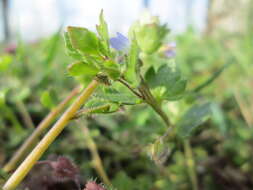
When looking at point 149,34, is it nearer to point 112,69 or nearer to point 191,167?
point 112,69

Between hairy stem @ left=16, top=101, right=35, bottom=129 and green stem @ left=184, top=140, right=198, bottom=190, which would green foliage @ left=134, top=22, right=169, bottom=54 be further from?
hairy stem @ left=16, top=101, right=35, bottom=129

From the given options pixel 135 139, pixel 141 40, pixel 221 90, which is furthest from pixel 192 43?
pixel 141 40

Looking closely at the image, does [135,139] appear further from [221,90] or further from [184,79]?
[221,90]

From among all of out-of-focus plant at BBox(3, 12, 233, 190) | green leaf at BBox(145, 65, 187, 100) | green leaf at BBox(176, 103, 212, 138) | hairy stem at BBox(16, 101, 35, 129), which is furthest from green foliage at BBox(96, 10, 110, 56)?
hairy stem at BBox(16, 101, 35, 129)

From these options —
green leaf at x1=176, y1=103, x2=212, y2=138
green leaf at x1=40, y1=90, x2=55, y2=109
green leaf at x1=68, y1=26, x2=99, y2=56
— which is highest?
green leaf at x1=68, y1=26, x2=99, y2=56

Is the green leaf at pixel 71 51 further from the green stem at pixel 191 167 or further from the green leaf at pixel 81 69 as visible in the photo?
the green stem at pixel 191 167

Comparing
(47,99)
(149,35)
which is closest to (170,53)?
(149,35)
